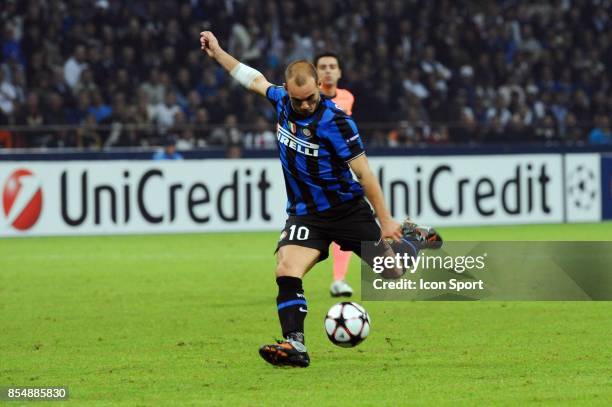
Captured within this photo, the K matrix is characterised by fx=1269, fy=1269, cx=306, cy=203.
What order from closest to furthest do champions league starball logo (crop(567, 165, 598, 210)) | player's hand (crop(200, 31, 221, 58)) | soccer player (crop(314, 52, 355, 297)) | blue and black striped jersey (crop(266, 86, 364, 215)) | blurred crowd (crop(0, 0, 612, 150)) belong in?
1. blue and black striped jersey (crop(266, 86, 364, 215))
2. player's hand (crop(200, 31, 221, 58))
3. soccer player (crop(314, 52, 355, 297))
4. blurred crowd (crop(0, 0, 612, 150))
5. champions league starball logo (crop(567, 165, 598, 210))

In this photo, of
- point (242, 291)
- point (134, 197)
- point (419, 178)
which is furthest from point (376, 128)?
point (242, 291)

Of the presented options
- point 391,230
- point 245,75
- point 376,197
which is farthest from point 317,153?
→ point 245,75

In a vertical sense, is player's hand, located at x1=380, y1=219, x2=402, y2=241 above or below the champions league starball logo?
above

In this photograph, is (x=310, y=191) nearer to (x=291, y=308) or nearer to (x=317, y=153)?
(x=317, y=153)

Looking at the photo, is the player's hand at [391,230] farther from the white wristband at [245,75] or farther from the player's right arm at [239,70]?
the white wristband at [245,75]

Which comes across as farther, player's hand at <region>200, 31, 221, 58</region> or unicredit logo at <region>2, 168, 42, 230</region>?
unicredit logo at <region>2, 168, 42, 230</region>

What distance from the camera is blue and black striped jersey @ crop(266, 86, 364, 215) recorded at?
25.0 feet

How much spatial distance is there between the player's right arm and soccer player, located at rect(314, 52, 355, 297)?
2.56m

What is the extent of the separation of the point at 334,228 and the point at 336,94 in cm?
396

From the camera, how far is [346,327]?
25.2 ft

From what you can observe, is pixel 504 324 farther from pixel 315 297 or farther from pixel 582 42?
pixel 582 42

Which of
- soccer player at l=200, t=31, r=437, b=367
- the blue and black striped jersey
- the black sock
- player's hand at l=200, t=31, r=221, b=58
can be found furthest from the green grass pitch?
player's hand at l=200, t=31, r=221, b=58

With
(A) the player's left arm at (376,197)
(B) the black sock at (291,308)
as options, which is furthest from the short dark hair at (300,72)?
(B) the black sock at (291,308)

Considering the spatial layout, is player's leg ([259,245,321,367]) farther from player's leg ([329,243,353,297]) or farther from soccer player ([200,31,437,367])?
player's leg ([329,243,353,297])
